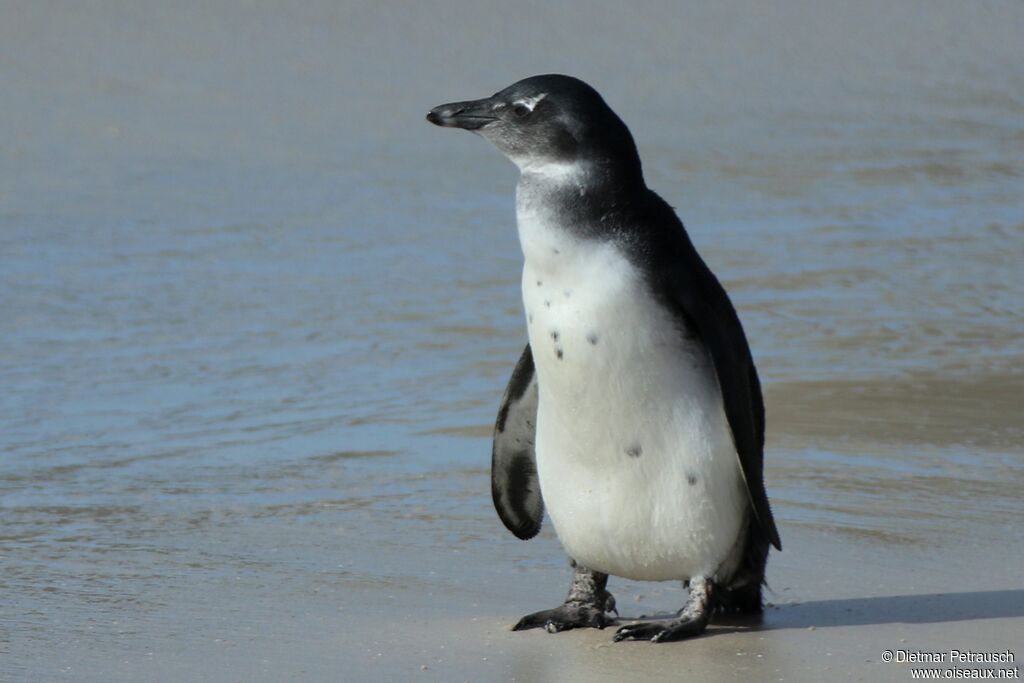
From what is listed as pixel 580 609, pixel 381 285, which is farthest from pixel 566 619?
pixel 381 285

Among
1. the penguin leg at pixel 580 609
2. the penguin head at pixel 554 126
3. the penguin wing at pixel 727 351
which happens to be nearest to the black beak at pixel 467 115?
the penguin head at pixel 554 126

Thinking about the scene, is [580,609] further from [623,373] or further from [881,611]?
[881,611]

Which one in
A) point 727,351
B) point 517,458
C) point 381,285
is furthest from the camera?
point 381,285

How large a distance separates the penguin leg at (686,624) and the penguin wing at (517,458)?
1.46 feet

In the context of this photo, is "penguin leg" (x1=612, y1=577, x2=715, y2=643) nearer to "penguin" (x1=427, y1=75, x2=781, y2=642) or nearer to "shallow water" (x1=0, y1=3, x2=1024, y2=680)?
"penguin" (x1=427, y1=75, x2=781, y2=642)

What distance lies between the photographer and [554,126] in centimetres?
320

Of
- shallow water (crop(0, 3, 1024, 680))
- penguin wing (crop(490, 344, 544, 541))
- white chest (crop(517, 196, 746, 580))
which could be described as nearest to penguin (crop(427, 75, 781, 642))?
white chest (crop(517, 196, 746, 580))

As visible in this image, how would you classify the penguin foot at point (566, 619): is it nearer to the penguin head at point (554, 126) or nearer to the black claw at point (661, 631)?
the black claw at point (661, 631)

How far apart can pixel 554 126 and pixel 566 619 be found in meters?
0.85

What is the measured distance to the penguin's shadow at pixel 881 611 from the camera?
3.29m

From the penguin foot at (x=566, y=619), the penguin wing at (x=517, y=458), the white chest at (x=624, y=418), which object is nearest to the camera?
the white chest at (x=624, y=418)

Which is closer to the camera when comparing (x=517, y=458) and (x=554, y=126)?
(x=554, y=126)

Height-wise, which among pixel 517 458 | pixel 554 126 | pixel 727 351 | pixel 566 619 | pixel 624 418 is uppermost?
pixel 554 126

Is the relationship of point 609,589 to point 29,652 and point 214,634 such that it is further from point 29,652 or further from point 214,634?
point 29,652
